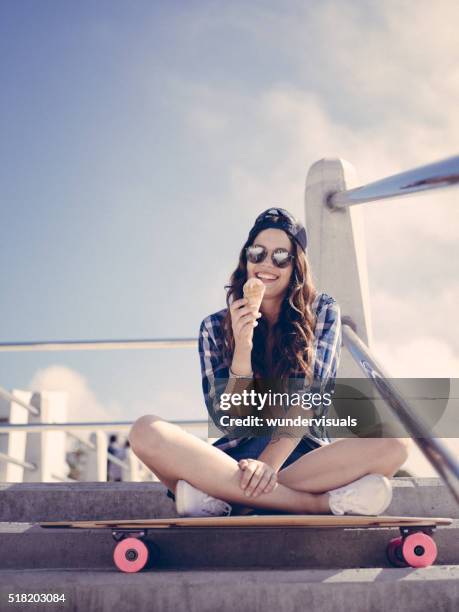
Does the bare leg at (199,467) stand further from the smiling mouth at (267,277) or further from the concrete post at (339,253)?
the concrete post at (339,253)

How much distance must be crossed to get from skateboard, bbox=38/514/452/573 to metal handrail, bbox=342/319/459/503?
316 millimetres

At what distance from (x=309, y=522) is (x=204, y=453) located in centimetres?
43

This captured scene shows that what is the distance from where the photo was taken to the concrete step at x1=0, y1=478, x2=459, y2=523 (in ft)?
8.57

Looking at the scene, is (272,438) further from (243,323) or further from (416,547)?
(416,547)

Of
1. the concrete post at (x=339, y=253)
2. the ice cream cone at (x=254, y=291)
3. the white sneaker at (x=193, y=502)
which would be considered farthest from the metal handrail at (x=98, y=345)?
the white sneaker at (x=193, y=502)

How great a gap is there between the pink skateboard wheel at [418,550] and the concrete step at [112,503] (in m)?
0.47

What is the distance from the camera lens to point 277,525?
1.96 meters

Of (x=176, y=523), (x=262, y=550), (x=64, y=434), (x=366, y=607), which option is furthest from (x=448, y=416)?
(x=64, y=434)

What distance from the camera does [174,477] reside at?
2.27 meters

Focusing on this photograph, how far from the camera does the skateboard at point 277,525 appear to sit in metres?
1.92

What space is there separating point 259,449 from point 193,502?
44 cm

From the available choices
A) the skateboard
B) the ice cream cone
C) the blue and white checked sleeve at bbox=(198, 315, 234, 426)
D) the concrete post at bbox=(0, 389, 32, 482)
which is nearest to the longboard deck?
the skateboard

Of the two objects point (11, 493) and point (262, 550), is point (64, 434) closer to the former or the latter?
point (11, 493)

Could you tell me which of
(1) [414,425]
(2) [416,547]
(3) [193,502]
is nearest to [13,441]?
(3) [193,502]
